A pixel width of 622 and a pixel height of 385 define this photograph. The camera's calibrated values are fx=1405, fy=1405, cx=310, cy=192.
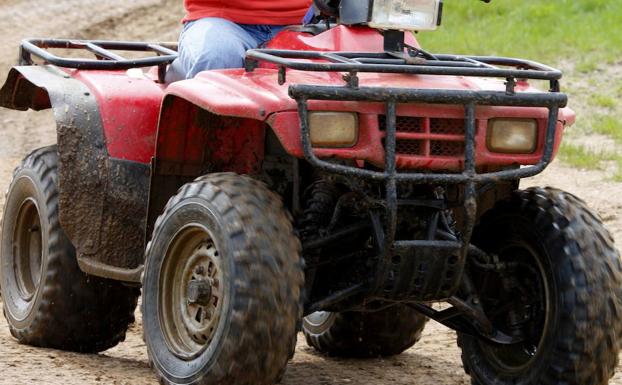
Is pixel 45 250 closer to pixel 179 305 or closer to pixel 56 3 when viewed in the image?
pixel 179 305

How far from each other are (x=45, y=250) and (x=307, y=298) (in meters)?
Answer: 1.49

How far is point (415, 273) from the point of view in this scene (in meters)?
4.77

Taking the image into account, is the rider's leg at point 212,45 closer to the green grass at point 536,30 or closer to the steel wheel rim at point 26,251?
the steel wheel rim at point 26,251

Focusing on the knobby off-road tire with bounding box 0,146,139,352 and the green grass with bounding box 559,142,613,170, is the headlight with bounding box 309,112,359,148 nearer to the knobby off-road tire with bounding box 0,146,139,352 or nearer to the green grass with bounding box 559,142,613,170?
the knobby off-road tire with bounding box 0,146,139,352

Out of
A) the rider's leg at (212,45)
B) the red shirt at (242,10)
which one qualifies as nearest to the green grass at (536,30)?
the red shirt at (242,10)

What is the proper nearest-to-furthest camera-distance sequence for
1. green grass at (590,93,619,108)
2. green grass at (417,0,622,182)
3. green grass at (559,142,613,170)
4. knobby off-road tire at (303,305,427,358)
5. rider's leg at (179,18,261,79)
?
rider's leg at (179,18,261,79) → knobby off-road tire at (303,305,427,358) → green grass at (559,142,613,170) → green grass at (417,0,622,182) → green grass at (590,93,619,108)

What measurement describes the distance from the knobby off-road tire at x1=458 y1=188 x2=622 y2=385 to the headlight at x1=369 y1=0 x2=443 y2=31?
2.49ft

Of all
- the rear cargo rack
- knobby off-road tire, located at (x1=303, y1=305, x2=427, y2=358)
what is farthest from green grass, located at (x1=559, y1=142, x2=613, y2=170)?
the rear cargo rack

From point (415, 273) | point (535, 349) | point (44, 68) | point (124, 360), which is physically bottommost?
point (124, 360)

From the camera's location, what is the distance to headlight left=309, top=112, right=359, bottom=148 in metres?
4.57

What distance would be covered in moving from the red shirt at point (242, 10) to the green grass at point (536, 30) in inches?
305

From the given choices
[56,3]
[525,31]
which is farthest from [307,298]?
[56,3]

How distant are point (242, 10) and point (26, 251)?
164cm

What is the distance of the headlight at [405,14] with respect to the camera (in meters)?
4.97
